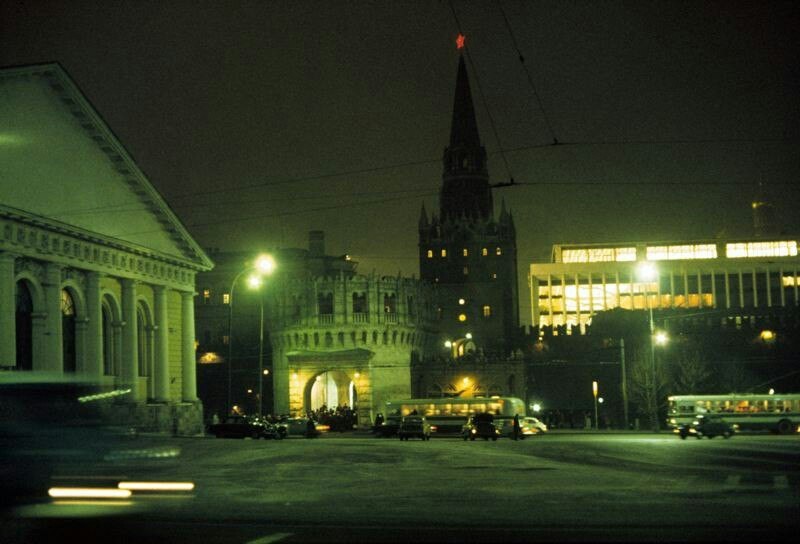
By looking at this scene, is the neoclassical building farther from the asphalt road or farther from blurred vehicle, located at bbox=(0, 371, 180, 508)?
blurred vehicle, located at bbox=(0, 371, 180, 508)

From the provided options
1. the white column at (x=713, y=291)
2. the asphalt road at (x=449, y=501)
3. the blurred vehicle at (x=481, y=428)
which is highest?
the white column at (x=713, y=291)

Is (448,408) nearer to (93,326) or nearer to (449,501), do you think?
(93,326)

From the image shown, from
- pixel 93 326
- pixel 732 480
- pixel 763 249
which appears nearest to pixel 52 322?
pixel 93 326

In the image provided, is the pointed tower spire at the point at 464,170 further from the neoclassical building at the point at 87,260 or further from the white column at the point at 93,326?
the white column at the point at 93,326

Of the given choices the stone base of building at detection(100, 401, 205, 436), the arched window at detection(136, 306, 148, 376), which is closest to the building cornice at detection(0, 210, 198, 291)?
the arched window at detection(136, 306, 148, 376)

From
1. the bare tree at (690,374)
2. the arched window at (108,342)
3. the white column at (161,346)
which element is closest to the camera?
the arched window at (108,342)

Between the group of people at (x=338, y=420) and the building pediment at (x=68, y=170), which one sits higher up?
the building pediment at (x=68, y=170)

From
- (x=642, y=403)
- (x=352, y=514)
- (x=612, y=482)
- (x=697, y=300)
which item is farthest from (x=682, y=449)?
(x=697, y=300)

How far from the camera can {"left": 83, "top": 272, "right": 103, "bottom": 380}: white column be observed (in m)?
50.4

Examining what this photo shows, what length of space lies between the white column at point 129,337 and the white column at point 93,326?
3047mm

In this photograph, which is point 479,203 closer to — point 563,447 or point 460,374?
point 460,374

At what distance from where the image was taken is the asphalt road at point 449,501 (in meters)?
15.2

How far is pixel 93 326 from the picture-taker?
167ft

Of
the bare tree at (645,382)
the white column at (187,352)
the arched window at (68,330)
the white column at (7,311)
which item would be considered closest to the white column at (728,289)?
the bare tree at (645,382)
